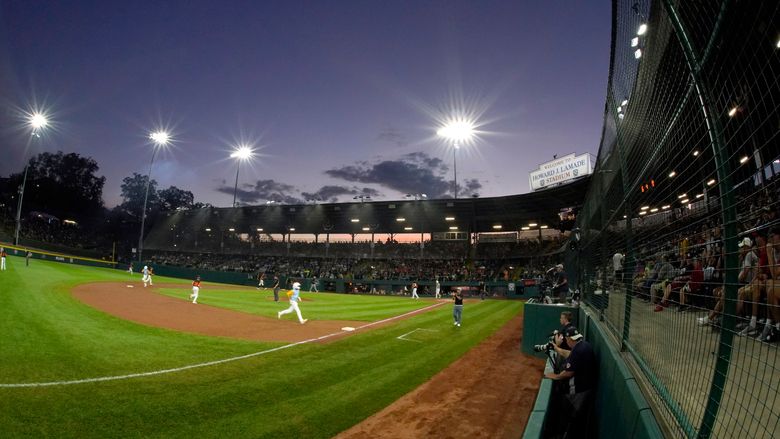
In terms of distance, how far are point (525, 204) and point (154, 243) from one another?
68821 mm

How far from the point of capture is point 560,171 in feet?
135

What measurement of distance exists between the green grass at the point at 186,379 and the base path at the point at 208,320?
1.10m

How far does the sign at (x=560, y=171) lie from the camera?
39.2m

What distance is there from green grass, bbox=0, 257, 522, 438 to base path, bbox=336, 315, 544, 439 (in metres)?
0.37

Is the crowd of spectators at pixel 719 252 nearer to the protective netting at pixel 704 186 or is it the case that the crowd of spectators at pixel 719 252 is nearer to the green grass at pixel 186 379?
the protective netting at pixel 704 186

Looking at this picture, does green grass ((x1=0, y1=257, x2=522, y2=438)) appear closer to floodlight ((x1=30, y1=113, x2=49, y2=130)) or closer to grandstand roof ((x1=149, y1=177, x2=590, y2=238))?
grandstand roof ((x1=149, y1=177, x2=590, y2=238))

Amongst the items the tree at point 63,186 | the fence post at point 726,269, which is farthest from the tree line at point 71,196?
the fence post at point 726,269

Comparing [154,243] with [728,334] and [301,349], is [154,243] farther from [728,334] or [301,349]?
[728,334]

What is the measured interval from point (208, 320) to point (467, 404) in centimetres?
1277

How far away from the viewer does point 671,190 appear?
3441mm

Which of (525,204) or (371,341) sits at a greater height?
(525,204)

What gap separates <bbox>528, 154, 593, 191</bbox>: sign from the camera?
39.2 metres

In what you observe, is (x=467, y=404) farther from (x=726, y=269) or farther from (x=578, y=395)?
(x=726, y=269)

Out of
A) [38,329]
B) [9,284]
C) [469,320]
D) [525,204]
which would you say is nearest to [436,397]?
[38,329]
